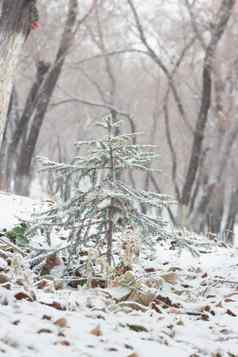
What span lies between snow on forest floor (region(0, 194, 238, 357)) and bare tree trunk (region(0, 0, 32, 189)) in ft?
8.27

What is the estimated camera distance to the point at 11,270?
4375mm

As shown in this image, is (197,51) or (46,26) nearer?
(46,26)

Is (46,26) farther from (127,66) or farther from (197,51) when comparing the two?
(127,66)

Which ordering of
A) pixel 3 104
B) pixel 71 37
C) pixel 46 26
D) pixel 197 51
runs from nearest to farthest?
1. pixel 3 104
2. pixel 71 37
3. pixel 46 26
4. pixel 197 51

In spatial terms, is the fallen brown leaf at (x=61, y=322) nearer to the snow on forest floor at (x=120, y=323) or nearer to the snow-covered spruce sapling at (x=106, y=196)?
the snow on forest floor at (x=120, y=323)

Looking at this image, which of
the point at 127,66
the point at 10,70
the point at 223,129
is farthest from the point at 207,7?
the point at 127,66

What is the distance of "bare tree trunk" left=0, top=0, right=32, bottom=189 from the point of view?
6.23 metres

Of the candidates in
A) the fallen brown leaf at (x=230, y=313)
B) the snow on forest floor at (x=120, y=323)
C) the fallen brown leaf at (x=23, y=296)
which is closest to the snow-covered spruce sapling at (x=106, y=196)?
the snow on forest floor at (x=120, y=323)

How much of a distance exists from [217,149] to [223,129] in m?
0.64

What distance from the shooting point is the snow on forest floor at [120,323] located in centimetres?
302

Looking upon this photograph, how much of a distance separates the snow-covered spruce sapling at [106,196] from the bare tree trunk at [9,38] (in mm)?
1435

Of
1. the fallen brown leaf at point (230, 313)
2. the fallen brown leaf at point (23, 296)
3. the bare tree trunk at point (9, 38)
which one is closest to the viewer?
the fallen brown leaf at point (23, 296)

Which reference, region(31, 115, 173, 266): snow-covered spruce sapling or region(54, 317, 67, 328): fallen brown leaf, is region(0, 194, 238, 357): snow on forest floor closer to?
region(54, 317, 67, 328): fallen brown leaf

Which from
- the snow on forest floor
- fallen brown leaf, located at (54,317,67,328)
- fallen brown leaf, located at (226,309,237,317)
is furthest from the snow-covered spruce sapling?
fallen brown leaf, located at (54,317,67,328)
